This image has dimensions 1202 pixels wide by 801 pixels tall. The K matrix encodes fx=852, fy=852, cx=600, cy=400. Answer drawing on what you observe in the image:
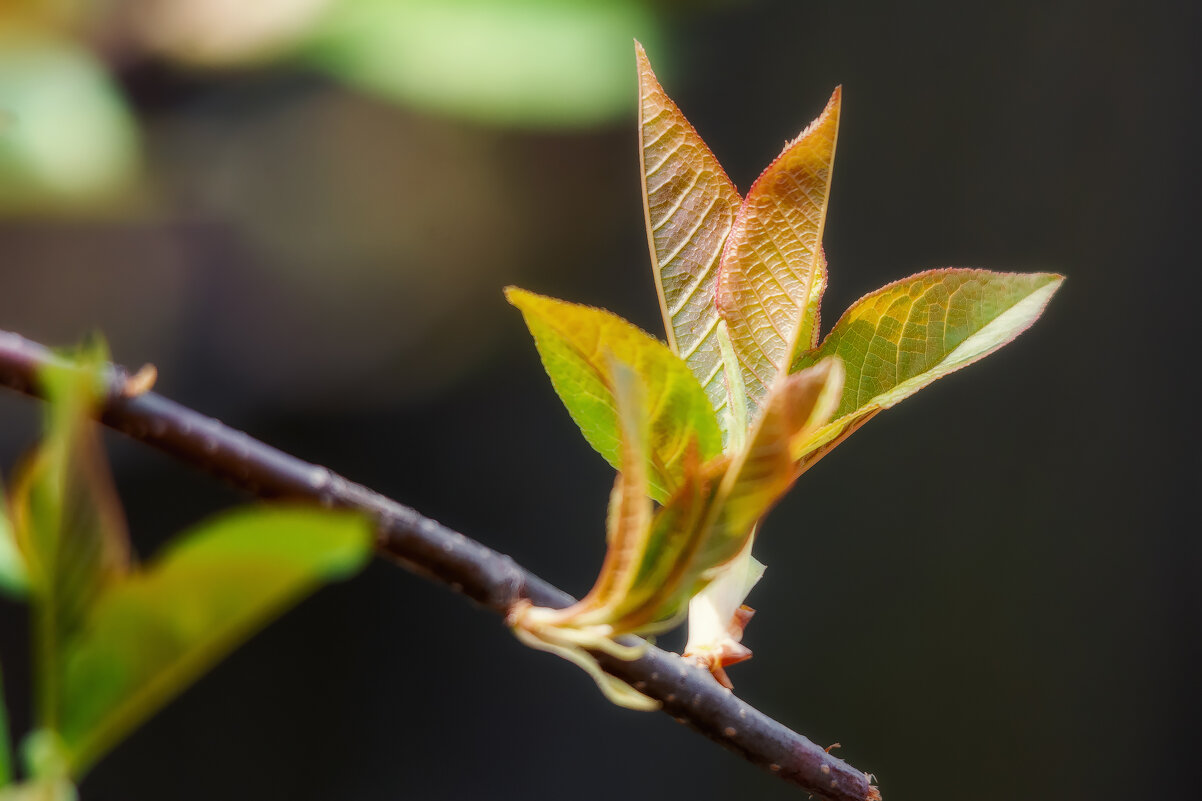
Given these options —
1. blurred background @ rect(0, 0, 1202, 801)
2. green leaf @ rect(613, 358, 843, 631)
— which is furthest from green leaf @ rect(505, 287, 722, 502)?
blurred background @ rect(0, 0, 1202, 801)

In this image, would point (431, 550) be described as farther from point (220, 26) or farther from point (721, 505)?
point (220, 26)

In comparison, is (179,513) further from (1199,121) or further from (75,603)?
(1199,121)

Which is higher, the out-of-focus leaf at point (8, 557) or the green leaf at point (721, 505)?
the out-of-focus leaf at point (8, 557)

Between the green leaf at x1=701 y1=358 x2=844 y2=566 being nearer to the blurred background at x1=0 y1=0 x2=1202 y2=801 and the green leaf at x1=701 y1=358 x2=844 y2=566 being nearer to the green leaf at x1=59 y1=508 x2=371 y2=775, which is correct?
the green leaf at x1=59 y1=508 x2=371 y2=775

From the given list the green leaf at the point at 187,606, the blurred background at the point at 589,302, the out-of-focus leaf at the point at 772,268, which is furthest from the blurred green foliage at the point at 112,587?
the blurred background at the point at 589,302

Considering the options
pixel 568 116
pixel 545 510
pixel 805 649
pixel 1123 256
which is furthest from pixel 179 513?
pixel 1123 256

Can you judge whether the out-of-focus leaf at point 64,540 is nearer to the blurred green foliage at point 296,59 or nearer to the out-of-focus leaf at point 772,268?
Answer: the out-of-focus leaf at point 772,268
